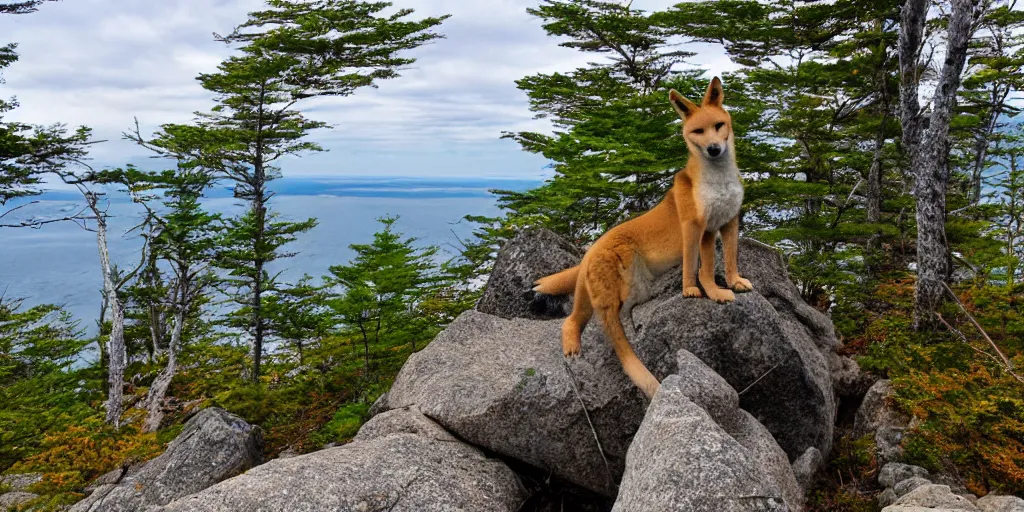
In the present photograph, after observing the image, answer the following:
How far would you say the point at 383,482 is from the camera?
4.99 m

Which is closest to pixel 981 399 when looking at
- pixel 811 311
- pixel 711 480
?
pixel 811 311

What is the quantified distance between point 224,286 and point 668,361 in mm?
13953

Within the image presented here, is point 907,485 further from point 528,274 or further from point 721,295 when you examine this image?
point 528,274

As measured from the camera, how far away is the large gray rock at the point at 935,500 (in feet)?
13.7

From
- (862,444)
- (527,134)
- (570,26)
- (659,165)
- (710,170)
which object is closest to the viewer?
(710,170)

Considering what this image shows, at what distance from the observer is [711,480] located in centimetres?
353

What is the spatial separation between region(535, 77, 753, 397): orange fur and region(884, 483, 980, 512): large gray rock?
2187mm

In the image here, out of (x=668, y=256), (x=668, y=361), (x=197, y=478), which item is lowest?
(x=197, y=478)

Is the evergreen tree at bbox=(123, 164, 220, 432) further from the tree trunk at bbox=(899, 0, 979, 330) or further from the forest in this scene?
the tree trunk at bbox=(899, 0, 979, 330)

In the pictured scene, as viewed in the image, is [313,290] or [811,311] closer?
[811,311]

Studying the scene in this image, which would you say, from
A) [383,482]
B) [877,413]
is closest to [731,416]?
[877,413]

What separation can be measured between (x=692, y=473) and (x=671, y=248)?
8.53ft

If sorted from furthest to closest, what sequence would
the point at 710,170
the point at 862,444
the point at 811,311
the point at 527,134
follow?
the point at 527,134 < the point at 811,311 < the point at 862,444 < the point at 710,170

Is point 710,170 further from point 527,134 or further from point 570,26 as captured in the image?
point 570,26
